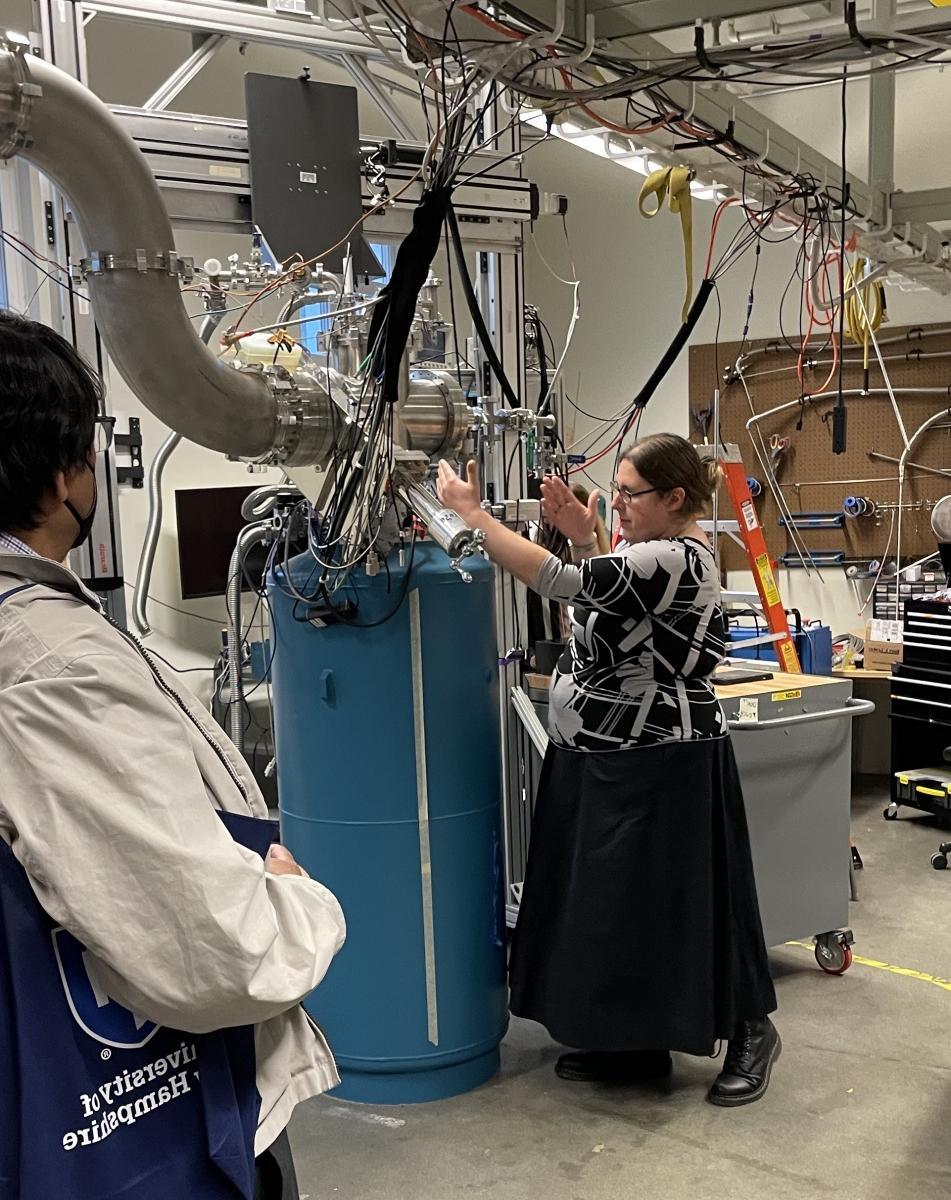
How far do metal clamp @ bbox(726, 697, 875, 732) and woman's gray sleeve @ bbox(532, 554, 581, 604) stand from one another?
0.81 m

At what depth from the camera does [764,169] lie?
346cm

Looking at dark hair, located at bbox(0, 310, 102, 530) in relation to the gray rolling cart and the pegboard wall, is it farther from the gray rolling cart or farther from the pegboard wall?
the pegboard wall

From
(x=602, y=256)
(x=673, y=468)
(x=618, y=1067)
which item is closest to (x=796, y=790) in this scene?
(x=618, y=1067)

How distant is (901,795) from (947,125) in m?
3.03

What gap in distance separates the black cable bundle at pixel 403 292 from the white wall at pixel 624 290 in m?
4.04

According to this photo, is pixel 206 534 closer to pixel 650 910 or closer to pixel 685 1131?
pixel 650 910

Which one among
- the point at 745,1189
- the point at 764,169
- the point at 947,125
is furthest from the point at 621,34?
the point at 947,125

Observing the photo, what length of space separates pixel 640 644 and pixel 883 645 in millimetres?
3085

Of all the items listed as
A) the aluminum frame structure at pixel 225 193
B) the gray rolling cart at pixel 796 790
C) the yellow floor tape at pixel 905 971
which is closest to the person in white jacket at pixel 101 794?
the aluminum frame structure at pixel 225 193

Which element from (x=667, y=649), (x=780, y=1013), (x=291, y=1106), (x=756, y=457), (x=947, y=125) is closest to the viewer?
(x=291, y=1106)

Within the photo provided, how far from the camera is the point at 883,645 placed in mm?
5160

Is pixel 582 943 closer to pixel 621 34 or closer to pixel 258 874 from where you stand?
pixel 258 874

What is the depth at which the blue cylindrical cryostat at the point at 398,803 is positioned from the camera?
2.50 m

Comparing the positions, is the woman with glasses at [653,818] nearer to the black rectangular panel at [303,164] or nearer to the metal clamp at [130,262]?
the black rectangular panel at [303,164]
